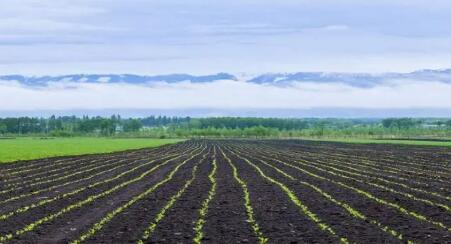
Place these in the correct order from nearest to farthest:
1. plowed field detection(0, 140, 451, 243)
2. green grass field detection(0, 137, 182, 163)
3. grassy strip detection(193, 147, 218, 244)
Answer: grassy strip detection(193, 147, 218, 244) < plowed field detection(0, 140, 451, 243) < green grass field detection(0, 137, 182, 163)

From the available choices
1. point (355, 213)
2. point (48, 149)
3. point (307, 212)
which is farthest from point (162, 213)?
point (48, 149)

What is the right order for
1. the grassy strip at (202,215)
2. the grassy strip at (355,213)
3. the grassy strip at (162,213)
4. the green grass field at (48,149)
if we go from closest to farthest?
the grassy strip at (202,215)
the grassy strip at (162,213)
the grassy strip at (355,213)
the green grass field at (48,149)

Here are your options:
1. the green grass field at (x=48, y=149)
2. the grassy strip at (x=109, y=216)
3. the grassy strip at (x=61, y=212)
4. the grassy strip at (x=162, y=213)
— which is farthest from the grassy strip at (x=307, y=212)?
the green grass field at (x=48, y=149)

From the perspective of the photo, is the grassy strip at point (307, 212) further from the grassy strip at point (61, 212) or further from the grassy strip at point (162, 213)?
the grassy strip at point (61, 212)

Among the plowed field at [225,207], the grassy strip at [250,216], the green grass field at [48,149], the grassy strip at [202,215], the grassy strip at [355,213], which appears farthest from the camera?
the green grass field at [48,149]

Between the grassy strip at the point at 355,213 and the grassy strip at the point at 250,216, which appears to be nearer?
the grassy strip at the point at 250,216

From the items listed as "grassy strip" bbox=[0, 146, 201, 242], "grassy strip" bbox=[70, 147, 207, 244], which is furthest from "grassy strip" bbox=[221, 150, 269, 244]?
"grassy strip" bbox=[0, 146, 201, 242]

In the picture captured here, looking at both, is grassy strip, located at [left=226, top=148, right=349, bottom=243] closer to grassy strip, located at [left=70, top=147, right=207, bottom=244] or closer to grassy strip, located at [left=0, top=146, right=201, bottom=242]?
grassy strip, located at [left=70, top=147, right=207, bottom=244]

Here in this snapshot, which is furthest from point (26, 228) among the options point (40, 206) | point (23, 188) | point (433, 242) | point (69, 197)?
point (23, 188)

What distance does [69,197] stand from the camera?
1992 centimetres

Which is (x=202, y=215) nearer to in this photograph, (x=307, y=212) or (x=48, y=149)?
(x=307, y=212)

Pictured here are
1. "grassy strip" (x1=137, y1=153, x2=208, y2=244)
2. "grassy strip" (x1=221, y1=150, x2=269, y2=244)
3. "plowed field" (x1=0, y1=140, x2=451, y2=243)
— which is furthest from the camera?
"plowed field" (x1=0, y1=140, x2=451, y2=243)

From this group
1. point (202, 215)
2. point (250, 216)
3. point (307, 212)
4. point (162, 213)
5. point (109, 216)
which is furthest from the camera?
point (307, 212)

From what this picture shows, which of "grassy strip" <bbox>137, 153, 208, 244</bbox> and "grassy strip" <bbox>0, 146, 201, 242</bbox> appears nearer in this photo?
"grassy strip" <bbox>137, 153, 208, 244</bbox>
